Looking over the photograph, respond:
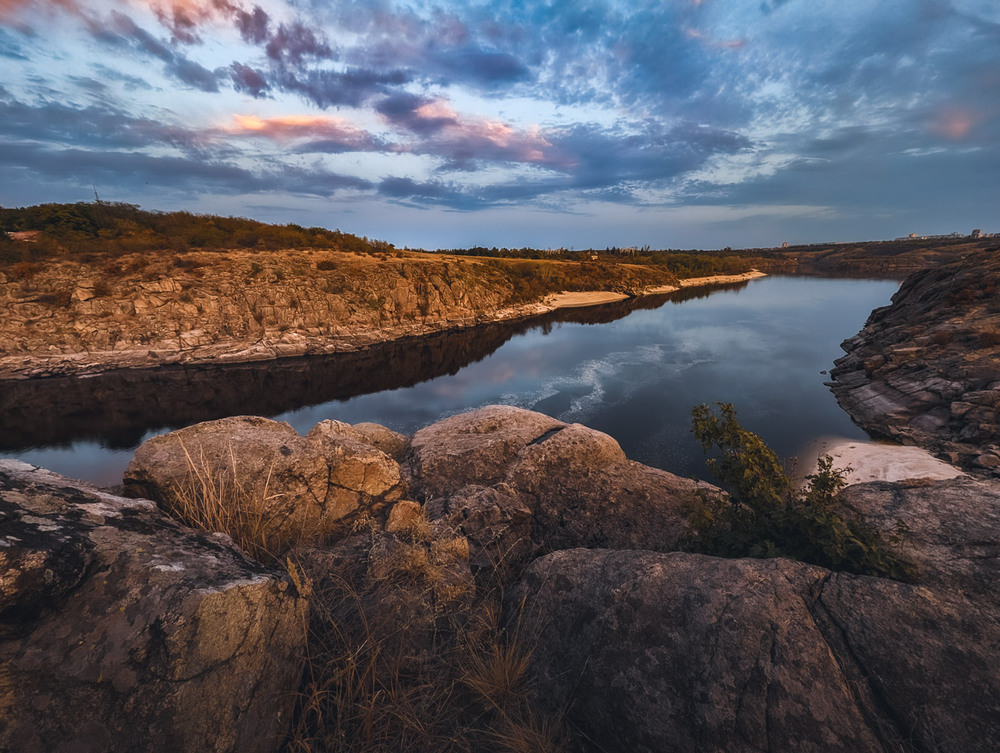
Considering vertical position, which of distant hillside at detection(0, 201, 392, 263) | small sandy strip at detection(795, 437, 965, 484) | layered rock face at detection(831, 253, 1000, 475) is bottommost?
small sandy strip at detection(795, 437, 965, 484)

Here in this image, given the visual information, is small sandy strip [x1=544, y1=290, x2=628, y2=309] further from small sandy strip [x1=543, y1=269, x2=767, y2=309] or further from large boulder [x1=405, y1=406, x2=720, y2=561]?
large boulder [x1=405, y1=406, x2=720, y2=561]

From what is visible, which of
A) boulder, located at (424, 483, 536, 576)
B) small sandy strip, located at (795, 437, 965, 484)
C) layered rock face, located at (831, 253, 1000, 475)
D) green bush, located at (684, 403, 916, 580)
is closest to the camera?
green bush, located at (684, 403, 916, 580)

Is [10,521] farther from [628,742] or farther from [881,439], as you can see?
[881,439]

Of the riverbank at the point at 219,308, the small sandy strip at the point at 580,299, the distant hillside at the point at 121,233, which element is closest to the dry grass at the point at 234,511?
the riverbank at the point at 219,308

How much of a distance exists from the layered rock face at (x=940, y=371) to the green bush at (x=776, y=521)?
13.3m

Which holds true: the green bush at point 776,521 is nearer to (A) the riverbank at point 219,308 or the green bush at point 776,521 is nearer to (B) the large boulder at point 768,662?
(B) the large boulder at point 768,662

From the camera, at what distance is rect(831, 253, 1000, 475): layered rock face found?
44.1 ft

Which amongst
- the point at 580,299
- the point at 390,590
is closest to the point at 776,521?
the point at 390,590

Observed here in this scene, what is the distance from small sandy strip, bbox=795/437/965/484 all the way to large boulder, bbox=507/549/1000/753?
1037cm

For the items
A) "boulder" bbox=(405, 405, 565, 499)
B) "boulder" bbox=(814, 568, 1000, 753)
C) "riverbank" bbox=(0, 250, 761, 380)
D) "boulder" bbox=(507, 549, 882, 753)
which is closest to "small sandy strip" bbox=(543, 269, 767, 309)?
"riverbank" bbox=(0, 250, 761, 380)

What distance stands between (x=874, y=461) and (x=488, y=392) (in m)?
15.7

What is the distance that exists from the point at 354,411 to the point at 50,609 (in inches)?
704

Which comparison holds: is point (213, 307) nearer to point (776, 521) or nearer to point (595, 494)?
point (595, 494)

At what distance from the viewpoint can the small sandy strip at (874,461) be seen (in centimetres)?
1141
